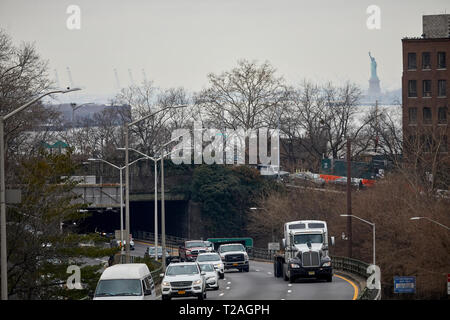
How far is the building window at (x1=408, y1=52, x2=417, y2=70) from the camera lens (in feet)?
328

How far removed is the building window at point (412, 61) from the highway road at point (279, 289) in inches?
2091

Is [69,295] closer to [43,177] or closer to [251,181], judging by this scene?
[43,177]

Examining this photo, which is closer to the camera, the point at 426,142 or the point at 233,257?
the point at 233,257

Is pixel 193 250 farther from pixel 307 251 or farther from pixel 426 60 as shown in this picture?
pixel 426 60

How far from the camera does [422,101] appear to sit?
100 m

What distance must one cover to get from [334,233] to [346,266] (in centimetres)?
2262

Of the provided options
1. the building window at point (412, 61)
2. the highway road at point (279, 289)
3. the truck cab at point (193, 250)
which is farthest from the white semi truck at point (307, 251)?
the building window at point (412, 61)

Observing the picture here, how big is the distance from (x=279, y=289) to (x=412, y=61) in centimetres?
6362

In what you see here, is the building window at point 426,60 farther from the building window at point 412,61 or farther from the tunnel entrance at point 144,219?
the tunnel entrance at point 144,219

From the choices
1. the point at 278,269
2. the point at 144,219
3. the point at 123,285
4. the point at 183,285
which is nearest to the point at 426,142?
the point at 144,219

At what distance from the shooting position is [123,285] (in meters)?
28.7

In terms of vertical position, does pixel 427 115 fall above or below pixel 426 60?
below

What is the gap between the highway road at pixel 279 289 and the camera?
37234mm
